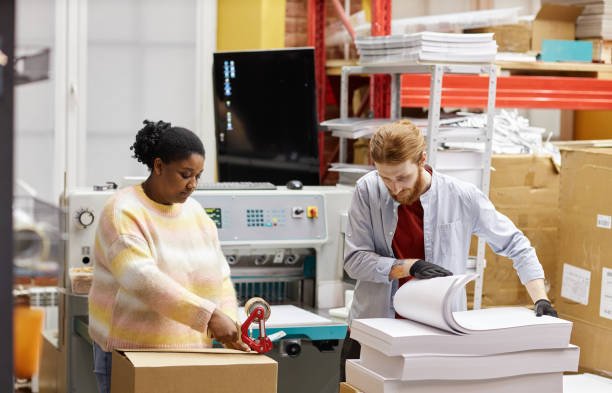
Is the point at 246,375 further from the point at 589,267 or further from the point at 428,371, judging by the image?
the point at 589,267

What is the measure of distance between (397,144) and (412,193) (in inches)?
8.5

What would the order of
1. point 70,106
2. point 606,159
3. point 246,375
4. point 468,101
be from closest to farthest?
1. point 246,375
2. point 606,159
3. point 468,101
4. point 70,106

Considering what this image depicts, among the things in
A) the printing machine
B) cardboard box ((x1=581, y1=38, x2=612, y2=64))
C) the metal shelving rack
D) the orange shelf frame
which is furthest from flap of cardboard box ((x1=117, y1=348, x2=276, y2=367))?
cardboard box ((x1=581, y1=38, x2=612, y2=64))

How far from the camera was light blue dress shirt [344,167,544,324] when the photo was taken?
2.52 meters

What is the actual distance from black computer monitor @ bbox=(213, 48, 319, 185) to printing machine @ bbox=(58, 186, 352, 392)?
2.84ft

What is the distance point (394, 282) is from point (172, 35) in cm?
312

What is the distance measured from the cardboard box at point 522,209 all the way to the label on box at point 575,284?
2.50 feet

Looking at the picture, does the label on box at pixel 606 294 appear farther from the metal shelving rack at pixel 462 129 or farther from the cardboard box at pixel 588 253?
the metal shelving rack at pixel 462 129

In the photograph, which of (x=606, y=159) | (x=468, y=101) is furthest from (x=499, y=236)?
(x=468, y=101)

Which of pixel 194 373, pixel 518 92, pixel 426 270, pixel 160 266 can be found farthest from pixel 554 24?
pixel 194 373

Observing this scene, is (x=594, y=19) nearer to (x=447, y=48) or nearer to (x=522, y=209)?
(x=522, y=209)

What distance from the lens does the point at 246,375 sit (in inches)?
80.2

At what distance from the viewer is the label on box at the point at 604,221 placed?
3.05m

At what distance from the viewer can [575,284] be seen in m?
3.16
